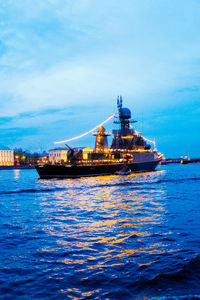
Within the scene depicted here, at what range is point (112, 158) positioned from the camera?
90812 millimetres

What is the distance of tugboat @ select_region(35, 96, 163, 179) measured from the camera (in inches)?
2685

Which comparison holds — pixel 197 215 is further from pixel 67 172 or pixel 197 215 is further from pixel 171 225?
pixel 67 172

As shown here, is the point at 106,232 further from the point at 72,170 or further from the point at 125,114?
the point at 125,114

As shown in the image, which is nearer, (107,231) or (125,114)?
(107,231)

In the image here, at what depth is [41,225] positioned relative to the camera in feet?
54.8

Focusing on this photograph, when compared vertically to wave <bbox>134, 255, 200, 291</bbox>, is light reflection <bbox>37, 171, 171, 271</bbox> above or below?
below

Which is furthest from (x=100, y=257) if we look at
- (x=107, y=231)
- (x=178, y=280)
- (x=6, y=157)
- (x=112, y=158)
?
(x=6, y=157)

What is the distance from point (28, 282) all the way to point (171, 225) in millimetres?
9647

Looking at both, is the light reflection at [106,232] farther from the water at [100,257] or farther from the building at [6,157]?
the building at [6,157]

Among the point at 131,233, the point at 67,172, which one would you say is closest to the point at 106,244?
the point at 131,233

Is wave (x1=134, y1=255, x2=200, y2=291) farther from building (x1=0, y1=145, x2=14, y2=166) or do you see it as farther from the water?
building (x1=0, y1=145, x2=14, y2=166)

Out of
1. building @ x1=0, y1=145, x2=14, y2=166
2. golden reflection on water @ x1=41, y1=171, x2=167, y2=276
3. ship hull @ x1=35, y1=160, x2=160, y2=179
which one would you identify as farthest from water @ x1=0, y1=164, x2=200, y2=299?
building @ x1=0, y1=145, x2=14, y2=166

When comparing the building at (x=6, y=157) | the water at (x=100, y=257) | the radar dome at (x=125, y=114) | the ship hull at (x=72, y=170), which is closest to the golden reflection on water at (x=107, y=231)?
the water at (x=100, y=257)

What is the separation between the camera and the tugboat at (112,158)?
6819 centimetres
